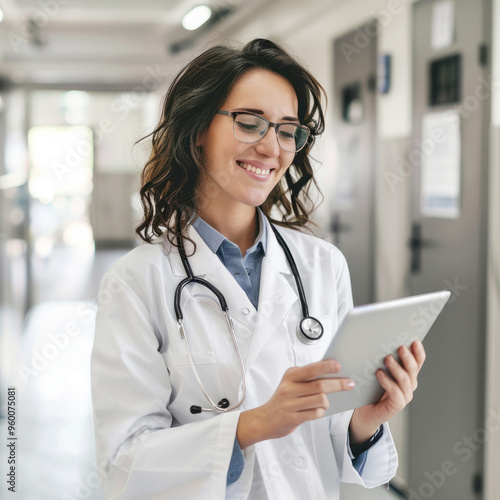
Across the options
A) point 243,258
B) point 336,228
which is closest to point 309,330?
point 243,258

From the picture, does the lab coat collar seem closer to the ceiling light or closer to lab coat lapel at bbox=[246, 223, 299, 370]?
lab coat lapel at bbox=[246, 223, 299, 370]

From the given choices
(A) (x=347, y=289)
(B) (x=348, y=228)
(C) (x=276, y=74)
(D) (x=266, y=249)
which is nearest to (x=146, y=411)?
(D) (x=266, y=249)

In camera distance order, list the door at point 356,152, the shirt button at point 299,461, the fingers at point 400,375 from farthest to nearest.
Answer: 1. the door at point 356,152
2. the shirt button at point 299,461
3. the fingers at point 400,375

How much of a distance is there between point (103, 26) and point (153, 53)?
0.64 m

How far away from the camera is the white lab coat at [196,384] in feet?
3.18

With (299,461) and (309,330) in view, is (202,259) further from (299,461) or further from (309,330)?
(299,461)

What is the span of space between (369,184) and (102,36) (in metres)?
4.18

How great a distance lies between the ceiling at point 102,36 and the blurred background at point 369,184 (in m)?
0.02

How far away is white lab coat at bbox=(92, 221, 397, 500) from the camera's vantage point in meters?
0.97

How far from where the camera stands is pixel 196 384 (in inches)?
40.8

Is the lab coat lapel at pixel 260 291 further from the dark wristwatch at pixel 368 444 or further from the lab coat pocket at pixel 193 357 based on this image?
the dark wristwatch at pixel 368 444

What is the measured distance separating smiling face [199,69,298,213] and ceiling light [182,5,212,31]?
3.74 meters

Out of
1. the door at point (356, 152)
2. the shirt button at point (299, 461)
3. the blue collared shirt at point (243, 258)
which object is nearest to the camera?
the shirt button at point (299, 461)

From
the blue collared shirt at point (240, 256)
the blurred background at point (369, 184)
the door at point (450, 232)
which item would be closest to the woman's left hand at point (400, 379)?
the blue collared shirt at point (240, 256)
